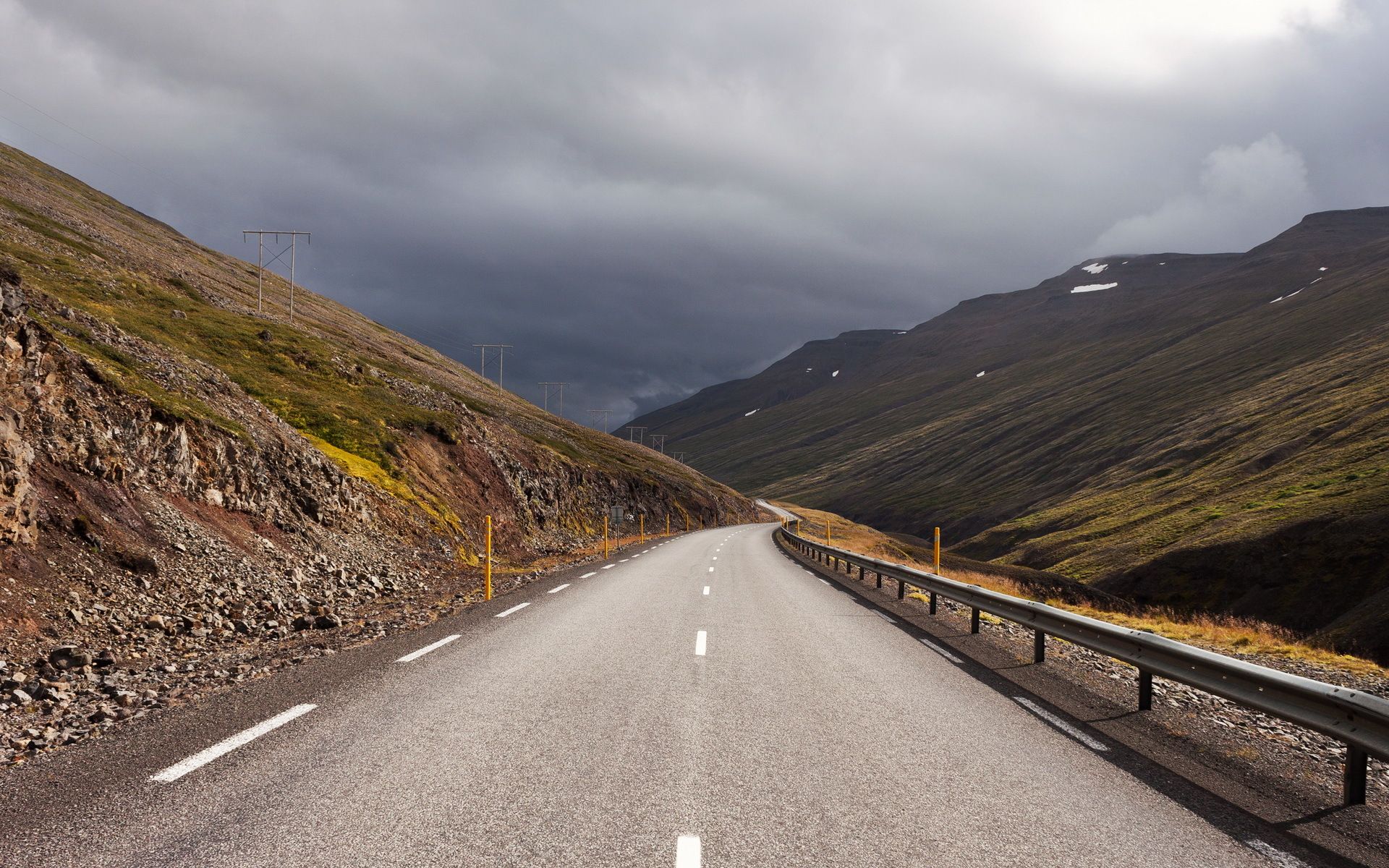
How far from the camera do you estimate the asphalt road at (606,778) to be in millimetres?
3863

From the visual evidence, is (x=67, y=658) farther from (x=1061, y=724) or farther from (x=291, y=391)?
(x=291, y=391)

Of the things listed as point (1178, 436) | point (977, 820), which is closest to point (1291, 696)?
point (977, 820)

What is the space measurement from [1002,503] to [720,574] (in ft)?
267

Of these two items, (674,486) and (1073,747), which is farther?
(674,486)

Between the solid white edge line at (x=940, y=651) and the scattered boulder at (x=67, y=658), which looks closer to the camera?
the scattered boulder at (x=67, y=658)

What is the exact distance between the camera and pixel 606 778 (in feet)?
15.9

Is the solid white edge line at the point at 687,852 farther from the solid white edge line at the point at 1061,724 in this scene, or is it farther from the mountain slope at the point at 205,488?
the mountain slope at the point at 205,488

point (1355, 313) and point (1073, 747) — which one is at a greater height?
point (1355, 313)

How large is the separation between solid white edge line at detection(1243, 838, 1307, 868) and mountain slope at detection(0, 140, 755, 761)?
7.99 m

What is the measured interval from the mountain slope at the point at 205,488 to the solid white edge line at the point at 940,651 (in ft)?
25.7

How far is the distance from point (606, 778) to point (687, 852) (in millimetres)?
1215

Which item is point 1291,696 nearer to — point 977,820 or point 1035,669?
point 977,820

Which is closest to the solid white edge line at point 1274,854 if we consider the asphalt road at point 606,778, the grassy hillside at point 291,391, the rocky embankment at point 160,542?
the asphalt road at point 606,778

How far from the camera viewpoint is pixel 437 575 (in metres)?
18.2
